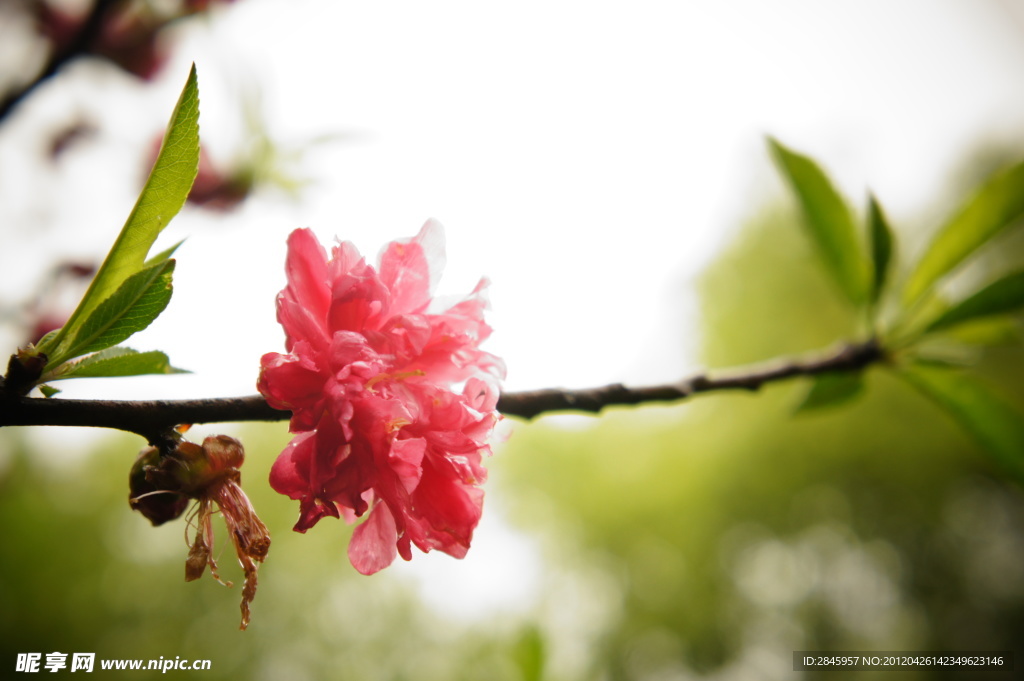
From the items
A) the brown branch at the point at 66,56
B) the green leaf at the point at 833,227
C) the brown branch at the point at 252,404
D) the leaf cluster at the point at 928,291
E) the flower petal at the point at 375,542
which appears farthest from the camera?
the green leaf at the point at 833,227

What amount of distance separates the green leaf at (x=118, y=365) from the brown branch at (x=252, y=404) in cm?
6

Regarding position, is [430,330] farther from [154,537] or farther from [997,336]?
[154,537]

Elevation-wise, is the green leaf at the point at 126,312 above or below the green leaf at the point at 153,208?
below

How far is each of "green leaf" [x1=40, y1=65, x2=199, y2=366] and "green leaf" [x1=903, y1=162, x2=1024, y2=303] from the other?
1.49m

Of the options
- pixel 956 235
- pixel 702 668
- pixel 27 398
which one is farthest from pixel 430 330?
pixel 702 668

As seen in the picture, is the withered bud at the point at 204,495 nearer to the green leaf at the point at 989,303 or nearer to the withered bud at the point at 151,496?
the withered bud at the point at 151,496

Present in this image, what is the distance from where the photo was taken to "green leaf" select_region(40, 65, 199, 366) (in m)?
0.58

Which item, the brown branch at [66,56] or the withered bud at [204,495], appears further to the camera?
the brown branch at [66,56]

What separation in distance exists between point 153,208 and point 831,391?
1294mm

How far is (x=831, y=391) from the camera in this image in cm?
125

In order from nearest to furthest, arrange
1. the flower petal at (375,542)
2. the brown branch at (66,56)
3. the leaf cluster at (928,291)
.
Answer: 1. the flower petal at (375,542)
2. the brown branch at (66,56)
3. the leaf cluster at (928,291)

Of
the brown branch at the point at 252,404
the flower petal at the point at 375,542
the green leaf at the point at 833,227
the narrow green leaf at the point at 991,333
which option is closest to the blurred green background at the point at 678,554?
the narrow green leaf at the point at 991,333

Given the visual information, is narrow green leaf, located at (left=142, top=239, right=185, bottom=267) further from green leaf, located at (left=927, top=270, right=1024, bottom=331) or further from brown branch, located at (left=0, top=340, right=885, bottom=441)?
green leaf, located at (left=927, top=270, right=1024, bottom=331)

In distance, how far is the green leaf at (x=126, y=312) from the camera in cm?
57
